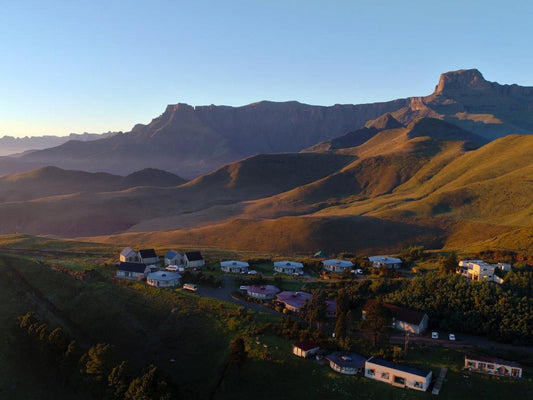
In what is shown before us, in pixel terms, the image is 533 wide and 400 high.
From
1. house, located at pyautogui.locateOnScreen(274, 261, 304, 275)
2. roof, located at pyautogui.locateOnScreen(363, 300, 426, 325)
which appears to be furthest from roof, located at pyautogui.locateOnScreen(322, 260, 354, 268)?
roof, located at pyautogui.locateOnScreen(363, 300, 426, 325)

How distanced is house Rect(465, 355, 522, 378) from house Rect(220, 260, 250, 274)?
31.6 meters

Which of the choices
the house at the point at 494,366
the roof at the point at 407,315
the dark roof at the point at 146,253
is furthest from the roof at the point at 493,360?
the dark roof at the point at 146,253

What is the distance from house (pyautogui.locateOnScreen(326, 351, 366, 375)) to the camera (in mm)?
32719

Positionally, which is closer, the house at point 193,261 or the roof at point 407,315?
the roof at point 407,315

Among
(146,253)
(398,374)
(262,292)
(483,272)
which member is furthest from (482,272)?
(146,253)

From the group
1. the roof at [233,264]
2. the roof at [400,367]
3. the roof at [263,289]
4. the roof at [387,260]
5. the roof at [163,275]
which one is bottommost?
the roof at [400,367]

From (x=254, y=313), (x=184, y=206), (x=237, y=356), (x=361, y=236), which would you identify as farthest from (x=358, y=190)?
(x=237, y=356)

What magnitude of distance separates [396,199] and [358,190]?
33.0 metres

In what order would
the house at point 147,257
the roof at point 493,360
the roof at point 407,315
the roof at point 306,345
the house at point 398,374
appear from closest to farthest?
the house at point 398,374, the roof at point 493,360, the roof at point 306,345, the roof at point 407,315, the house at point 147,257

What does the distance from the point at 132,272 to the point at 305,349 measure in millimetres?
27567

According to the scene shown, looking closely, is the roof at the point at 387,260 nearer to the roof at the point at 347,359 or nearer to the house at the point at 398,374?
the roof at the point at 347,359

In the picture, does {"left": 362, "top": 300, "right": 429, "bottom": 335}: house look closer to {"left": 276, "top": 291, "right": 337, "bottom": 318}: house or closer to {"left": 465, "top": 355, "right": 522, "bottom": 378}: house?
{"left": 276, "top": 291, "right": 337, "bottom": 318}: house

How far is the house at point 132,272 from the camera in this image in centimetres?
5462

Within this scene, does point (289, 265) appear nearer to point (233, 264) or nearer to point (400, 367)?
point (233, 264)
